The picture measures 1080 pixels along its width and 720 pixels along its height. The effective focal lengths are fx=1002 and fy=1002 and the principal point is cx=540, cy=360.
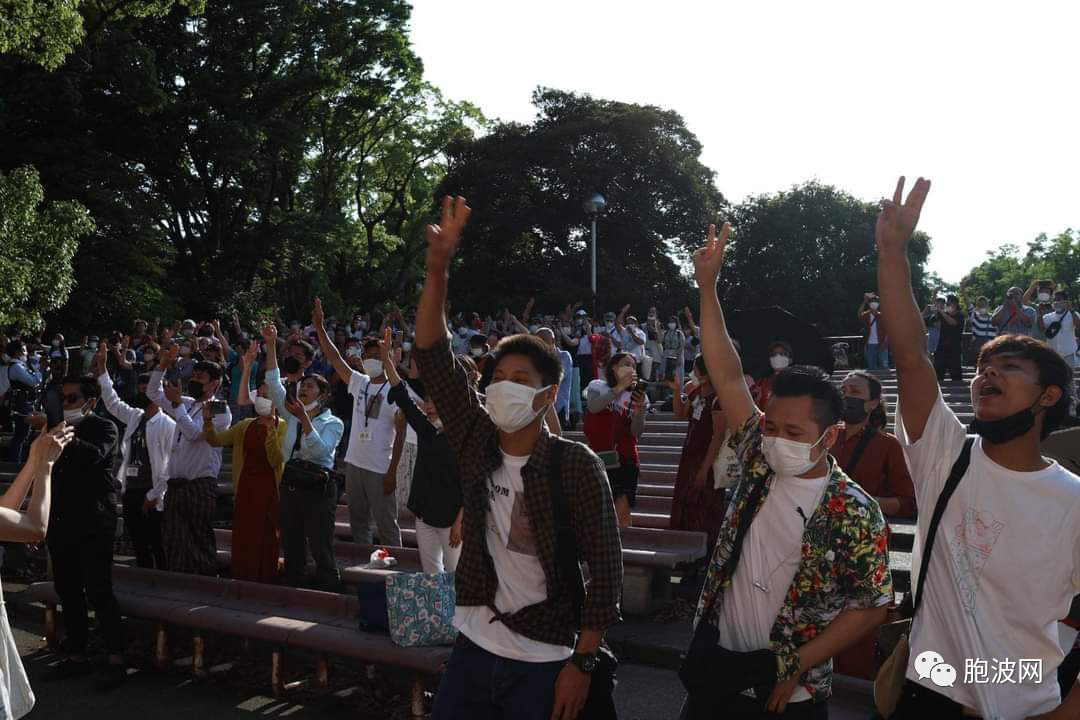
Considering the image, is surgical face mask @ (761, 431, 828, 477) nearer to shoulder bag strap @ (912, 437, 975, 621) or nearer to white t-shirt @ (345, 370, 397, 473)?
shoulder bag strap @ (912, 437, 975, 621)

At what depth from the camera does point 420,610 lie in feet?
20.0

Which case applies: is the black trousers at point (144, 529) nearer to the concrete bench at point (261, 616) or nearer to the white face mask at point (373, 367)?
the concrete bench at point (261, 616)

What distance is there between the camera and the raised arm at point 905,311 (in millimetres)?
3240

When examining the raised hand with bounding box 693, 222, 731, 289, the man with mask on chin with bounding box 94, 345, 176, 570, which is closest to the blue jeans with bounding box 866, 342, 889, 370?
the man with mask on chin with bounding box 94, 345, 176, 570

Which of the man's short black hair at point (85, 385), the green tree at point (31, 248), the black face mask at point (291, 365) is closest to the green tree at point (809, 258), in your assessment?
the green tree at point (31, 248)

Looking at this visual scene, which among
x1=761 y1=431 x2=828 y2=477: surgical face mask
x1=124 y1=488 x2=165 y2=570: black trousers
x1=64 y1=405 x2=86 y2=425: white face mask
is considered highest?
x1=761 y1=431 x2=828 y2=477: surgical face mask

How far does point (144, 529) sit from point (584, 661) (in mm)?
6966

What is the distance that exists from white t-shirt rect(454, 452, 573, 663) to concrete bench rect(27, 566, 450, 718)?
2.62m

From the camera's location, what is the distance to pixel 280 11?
31.2m

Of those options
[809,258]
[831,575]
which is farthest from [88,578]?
[809,258]

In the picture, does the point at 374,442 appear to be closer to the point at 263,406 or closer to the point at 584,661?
the point at 263,406

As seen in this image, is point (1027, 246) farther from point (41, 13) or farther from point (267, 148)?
point (41, 13)

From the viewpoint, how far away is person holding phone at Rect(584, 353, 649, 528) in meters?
8.45

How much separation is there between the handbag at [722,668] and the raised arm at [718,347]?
1.28 ft
